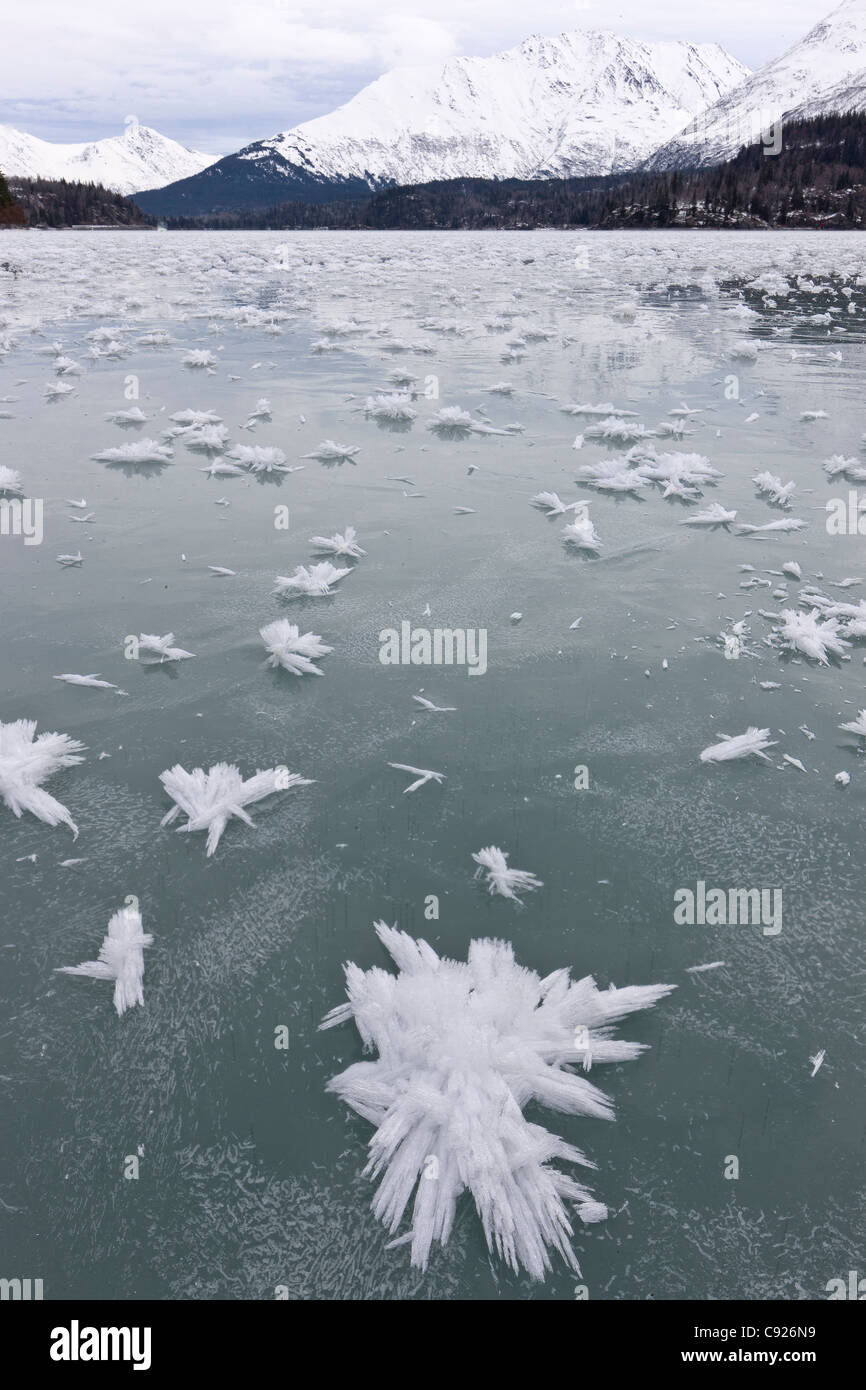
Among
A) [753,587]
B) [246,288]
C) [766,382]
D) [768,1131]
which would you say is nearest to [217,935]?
[768,1131]

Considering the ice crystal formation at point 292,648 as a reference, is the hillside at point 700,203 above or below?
above

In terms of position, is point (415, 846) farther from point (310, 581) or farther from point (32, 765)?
point (310, 581)

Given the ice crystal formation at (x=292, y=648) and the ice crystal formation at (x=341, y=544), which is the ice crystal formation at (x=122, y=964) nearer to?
the ice crystal formation at (x=292, y=648)

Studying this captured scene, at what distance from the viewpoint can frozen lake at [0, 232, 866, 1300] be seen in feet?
7.06

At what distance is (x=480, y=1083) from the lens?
238 cm

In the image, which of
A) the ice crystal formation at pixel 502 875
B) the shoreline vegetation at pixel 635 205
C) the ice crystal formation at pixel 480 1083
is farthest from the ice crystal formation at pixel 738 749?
the shoreline vegetation at pixel 635 205

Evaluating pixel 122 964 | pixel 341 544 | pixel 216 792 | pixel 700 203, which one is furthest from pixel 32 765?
pixel 700 203

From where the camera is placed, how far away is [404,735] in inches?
164

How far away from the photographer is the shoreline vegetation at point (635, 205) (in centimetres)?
8631

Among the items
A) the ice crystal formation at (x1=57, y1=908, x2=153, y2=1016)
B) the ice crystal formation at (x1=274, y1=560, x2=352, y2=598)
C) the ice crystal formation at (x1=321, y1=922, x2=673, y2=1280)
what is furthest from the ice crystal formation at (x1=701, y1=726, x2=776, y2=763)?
the ice crystal formation at (x1=274, y1=560, x2=352, y2=598)

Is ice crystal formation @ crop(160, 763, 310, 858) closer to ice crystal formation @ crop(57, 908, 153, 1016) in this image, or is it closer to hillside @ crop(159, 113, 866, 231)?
ice crystal formation @ crop(57, 908, 153, 1016)

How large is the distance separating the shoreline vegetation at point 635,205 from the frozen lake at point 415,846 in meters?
91.7

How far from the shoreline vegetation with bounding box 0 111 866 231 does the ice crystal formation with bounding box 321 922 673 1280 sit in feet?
315

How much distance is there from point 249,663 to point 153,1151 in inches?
116
